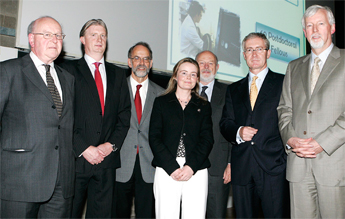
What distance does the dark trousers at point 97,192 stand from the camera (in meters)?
2.31

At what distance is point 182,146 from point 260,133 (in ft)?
2.16

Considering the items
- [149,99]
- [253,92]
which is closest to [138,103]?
[149,99]

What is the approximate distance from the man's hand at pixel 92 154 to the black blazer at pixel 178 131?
0.44 m

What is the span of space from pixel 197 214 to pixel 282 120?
100 cm

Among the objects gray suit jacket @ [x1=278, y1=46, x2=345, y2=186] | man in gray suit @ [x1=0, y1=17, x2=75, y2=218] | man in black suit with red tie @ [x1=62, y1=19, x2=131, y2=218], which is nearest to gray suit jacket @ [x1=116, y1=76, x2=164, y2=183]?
man in black suit with red tie @ [x1=62, y1=19, x2=131, y2=218]

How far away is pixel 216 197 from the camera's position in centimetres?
265

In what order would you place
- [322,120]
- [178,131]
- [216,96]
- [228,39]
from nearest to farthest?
1. [322,120]
2. [178,131]
3. [216,96]
4. [228,39]

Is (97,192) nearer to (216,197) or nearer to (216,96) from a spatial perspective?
(216,197)

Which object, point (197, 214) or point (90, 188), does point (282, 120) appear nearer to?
point (197, 214)

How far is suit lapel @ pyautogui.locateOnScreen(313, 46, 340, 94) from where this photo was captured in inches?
81.9

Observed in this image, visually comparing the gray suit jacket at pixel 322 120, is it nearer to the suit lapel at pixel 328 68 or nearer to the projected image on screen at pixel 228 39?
the suit lapel at pixel 328 68

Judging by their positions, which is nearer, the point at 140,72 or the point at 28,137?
the point at 28,137

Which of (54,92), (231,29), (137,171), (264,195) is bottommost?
(264,195)

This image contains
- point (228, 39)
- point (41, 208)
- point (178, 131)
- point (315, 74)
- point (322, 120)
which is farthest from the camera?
point (228, 39)
